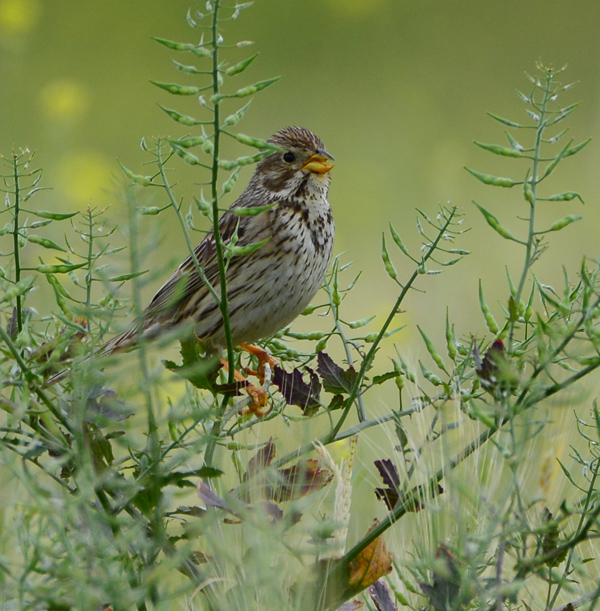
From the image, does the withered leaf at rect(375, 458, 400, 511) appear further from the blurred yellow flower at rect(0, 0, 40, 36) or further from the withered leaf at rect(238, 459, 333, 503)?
the blurred yellow flower at rect(0, 0, 40, 36)

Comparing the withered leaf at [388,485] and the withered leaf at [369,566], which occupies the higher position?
the withered leaf at [388,485]

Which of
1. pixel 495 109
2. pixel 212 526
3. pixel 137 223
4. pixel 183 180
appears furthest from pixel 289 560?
pixel 495 109

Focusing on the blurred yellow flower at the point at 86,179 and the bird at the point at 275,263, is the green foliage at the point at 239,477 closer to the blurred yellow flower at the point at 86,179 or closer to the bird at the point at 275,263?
the bird at the point at 275,263

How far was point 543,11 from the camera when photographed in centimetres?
830

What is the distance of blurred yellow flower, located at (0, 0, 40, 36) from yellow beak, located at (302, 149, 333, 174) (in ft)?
10.6

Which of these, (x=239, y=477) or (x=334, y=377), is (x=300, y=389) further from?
(x=239, y=477)

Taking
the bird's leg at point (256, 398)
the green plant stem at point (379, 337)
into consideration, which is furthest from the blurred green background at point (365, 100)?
the green plant stem at point (379, 337)

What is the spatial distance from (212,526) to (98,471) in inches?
4.5

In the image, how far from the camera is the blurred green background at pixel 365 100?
484 cm

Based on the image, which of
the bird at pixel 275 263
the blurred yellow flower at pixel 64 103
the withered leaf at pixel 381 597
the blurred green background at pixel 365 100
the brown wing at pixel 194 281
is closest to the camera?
the withered leaf at pixel 381 597

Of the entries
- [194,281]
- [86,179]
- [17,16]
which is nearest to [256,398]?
[194,281]

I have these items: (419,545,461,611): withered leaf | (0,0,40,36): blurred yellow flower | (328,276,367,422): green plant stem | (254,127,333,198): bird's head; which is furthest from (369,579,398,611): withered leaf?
(0,0,40,36): blurred yellow flower

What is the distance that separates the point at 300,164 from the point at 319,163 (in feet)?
0.22

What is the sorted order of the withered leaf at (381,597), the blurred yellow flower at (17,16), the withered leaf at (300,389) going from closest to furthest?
the withered leaf at (381,597) → the withered leaf at (300,389) → the blurred yellow flower at (17,16)
